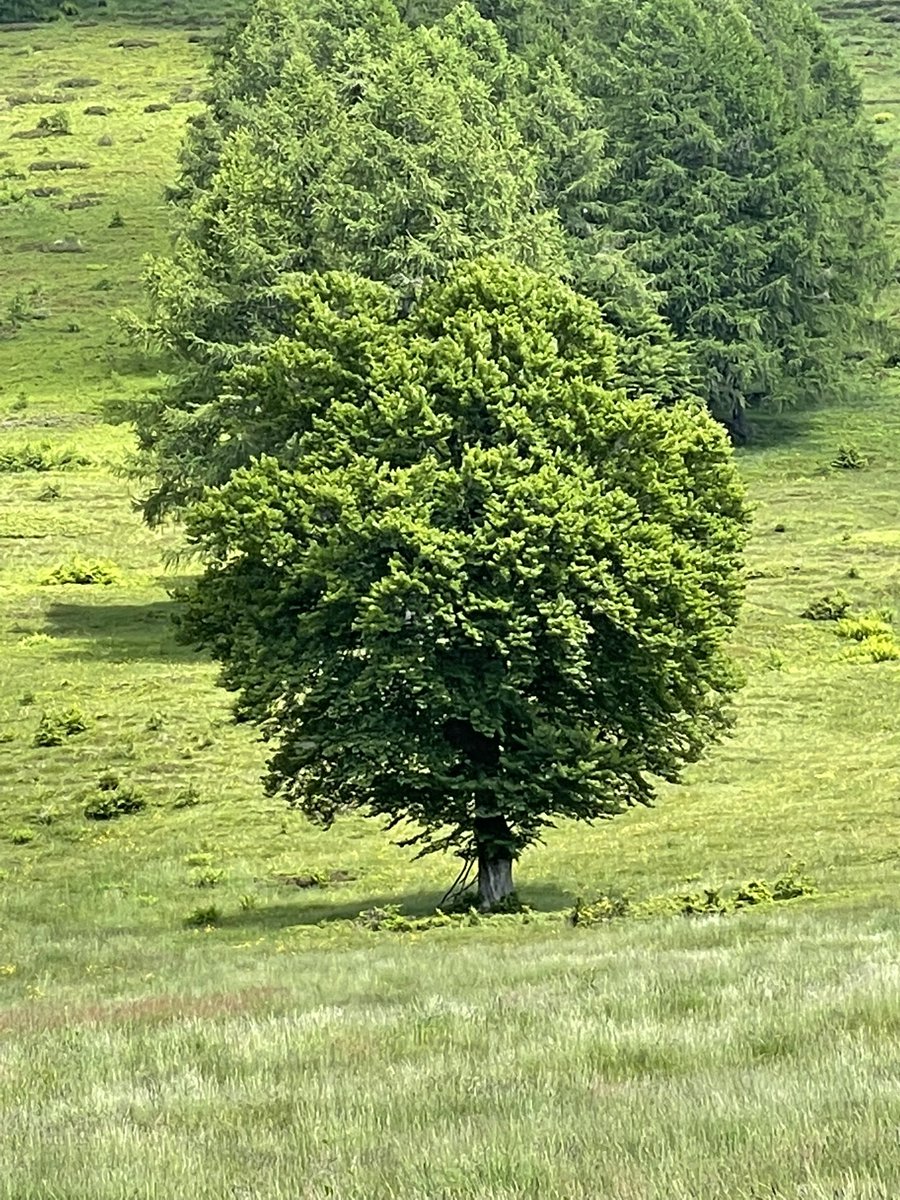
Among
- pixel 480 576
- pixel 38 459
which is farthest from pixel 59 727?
pixel 38 459

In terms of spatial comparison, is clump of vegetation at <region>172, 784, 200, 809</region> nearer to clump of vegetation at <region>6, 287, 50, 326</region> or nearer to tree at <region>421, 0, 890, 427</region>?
tree at <region>421, 0, 890, 427</region>

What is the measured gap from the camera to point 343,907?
2877cm

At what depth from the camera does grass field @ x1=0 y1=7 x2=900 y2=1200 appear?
7703 millimetres

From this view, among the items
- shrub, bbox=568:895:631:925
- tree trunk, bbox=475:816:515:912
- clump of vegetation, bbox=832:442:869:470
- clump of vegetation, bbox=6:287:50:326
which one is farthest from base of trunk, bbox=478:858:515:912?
clump of vegetation, bbox=6:287:50:326

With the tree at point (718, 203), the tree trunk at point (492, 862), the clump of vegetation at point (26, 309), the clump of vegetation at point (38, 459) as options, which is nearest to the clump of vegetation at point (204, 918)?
the tree trunk at point (492, 862)

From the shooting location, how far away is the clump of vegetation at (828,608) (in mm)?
51750

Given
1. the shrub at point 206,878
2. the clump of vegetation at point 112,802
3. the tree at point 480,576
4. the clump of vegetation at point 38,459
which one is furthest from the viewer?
the clump of vegetation at point 38,459

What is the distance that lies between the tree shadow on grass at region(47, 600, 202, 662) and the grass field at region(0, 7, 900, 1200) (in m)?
0.19

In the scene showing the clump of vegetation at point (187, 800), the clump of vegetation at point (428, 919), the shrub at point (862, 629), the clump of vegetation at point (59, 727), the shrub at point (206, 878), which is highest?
the clump of vegetation at point (428, 919)

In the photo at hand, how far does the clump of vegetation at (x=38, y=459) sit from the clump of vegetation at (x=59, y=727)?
114 feet

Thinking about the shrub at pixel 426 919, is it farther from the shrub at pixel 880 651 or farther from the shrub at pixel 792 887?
the shrub at pixel 880 651

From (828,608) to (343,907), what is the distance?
2709 centimetres

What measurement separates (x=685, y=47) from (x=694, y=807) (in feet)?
188

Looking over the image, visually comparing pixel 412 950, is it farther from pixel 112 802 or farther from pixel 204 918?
pixel 112 802
